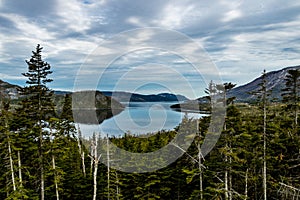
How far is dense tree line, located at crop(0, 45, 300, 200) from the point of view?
61.0ft

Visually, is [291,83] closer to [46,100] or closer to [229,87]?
[229,87]

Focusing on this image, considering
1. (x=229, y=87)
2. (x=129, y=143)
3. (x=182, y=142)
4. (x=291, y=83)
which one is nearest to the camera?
(x=229, y=87)

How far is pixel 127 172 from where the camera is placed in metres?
27.1

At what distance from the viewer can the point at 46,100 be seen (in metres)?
20.1

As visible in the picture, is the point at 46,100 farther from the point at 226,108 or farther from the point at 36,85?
the point at 226,108

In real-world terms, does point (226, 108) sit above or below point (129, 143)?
above

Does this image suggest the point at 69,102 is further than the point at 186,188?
Yes

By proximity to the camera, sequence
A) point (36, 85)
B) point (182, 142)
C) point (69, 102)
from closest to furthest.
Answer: point (36, 85), point (182, 142), point (69, 102)

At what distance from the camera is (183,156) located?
28.2 meters

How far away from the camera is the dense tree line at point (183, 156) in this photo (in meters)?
18.6

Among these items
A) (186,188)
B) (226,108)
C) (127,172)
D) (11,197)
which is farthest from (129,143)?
(226,108)

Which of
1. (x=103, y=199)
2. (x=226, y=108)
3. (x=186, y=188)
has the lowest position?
(x=103, y=199)

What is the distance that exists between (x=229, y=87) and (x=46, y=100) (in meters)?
12.9

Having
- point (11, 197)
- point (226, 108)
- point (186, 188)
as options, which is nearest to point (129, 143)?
point (186, 188)
